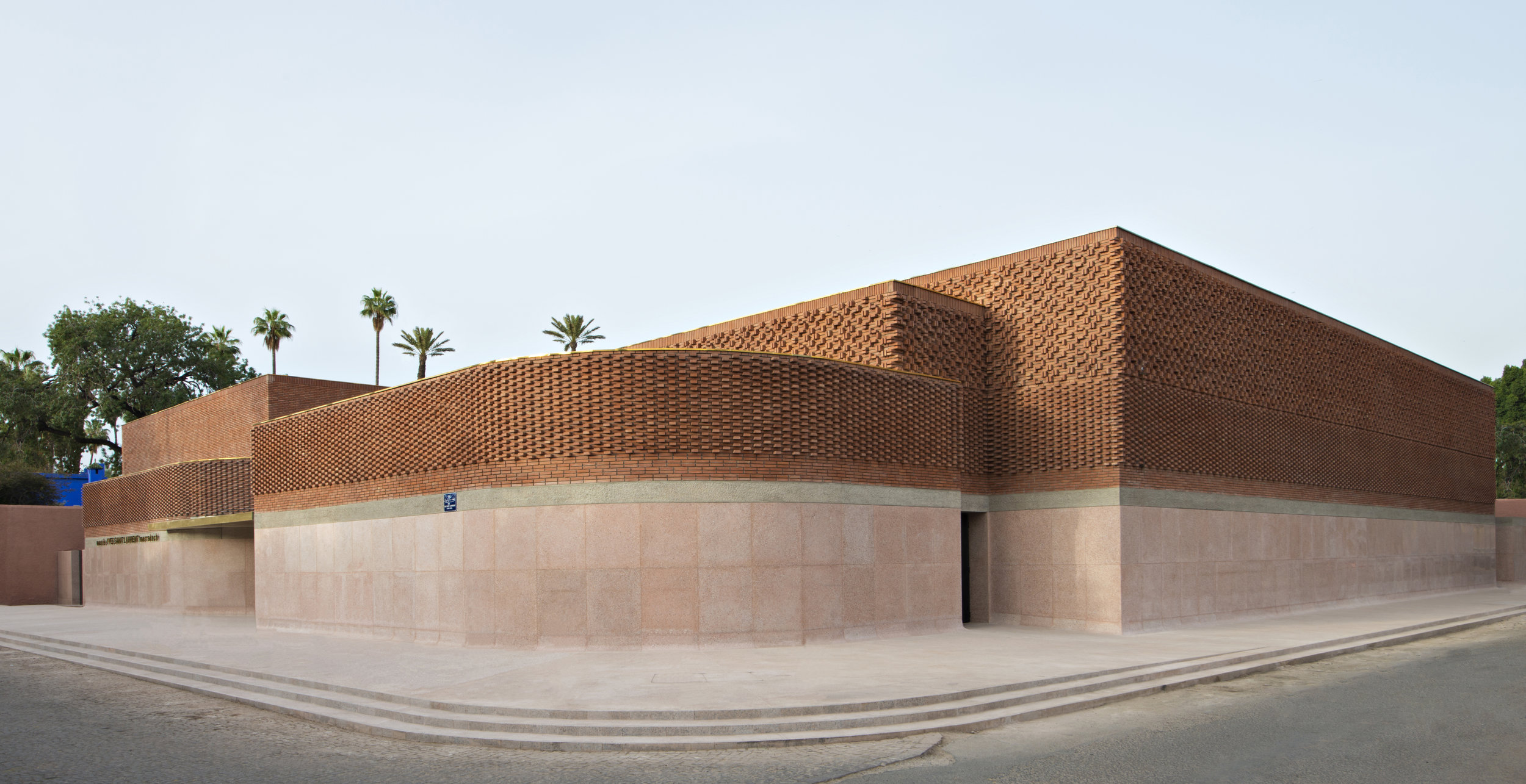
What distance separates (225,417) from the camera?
121 feet

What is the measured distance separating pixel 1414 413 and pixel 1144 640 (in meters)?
20.1

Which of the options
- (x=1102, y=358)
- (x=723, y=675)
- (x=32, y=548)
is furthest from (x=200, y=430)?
(x=1102, y=358)

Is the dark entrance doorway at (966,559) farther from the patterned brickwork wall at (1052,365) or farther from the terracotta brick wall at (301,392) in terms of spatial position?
the terracotta brick wall at (301,392)

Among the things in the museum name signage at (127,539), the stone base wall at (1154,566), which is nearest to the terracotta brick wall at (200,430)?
the museum name signage at (127,539)

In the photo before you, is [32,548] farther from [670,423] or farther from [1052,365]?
[1052,365]

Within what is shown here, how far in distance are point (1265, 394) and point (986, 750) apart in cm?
1876

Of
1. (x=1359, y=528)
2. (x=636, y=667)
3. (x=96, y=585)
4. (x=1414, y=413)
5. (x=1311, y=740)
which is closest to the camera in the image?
(x=1311, y=740)

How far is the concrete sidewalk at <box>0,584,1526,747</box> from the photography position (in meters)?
11.4

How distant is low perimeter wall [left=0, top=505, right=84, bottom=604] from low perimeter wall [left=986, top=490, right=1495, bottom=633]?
39.2m

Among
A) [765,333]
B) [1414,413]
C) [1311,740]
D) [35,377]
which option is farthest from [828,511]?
[35,377]

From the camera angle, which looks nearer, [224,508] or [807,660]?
[807,660]

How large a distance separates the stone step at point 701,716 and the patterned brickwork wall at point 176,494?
17.0 m

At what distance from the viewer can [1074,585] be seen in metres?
21.6

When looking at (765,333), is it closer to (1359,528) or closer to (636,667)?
(636,667)
